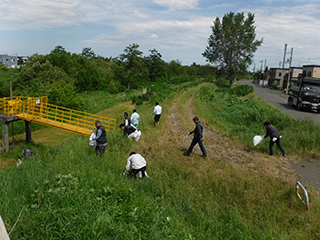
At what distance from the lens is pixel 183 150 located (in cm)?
1091

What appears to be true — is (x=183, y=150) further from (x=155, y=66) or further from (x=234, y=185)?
(x=155, y=66)

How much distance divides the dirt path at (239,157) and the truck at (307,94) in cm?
1080

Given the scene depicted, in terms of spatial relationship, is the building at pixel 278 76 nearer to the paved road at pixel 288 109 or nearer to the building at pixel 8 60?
the paved road at pixel 288 109

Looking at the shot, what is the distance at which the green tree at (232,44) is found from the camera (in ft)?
157

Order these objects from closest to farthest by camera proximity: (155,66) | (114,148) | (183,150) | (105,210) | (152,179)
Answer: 1. (105,210)
2. (152,179)
3. (114,148)
4. (183,150)
5. (155,66)

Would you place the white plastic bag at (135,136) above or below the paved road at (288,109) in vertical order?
below

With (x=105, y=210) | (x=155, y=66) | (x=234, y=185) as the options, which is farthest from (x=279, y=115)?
(x=155, y=66)

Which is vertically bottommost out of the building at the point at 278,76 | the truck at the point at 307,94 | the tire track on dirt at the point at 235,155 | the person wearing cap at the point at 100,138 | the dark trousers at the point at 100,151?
the tire track on dirt at the point at 235,155

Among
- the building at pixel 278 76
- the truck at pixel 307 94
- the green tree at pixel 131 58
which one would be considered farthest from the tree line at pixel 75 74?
the building at pixel 278 76

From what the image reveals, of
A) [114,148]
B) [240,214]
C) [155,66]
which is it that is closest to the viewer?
[240,214]

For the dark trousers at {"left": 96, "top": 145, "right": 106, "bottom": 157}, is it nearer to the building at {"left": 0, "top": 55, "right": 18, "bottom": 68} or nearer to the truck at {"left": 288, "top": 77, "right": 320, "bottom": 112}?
the truck at {"left": 288, "top": 77, "right": 320, "bottom": 112}

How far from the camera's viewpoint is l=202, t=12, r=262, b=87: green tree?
47.9 metres

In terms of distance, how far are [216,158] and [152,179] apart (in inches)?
145

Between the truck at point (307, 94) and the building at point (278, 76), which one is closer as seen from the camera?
the truck at point (307, 94)
